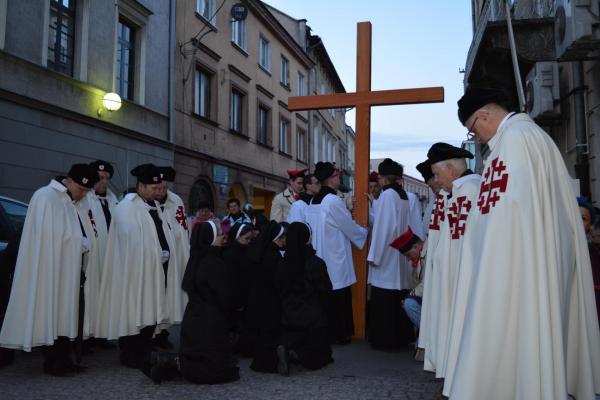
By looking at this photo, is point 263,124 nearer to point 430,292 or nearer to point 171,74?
point 171,74

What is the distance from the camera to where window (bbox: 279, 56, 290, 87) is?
86.1 feet

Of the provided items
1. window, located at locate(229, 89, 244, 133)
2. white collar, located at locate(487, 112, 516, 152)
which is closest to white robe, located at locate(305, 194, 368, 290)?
white collar, located at locate(487, 112, 516, 152)

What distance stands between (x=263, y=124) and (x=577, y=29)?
17912mm

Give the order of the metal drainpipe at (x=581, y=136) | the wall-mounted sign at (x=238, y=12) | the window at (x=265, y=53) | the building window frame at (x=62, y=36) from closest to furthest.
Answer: the metal drainpipe at (x=581, y=136), the building window frame at (x=62, y=36), the wall-mounted sign at (x=238, y=12), the window at (x=265, y=53)

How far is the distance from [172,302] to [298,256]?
159cm

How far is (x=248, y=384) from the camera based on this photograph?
4.93 m

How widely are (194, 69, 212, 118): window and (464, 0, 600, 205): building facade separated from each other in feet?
31.5

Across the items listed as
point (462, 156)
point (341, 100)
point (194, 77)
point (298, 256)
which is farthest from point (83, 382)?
point (194, 77)

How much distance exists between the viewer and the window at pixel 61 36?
11719 millimetres

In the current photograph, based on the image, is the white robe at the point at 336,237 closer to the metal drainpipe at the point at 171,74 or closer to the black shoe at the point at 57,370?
the black shoe at the point at 57,370

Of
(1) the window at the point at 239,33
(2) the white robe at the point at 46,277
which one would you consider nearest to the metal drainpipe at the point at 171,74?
(1) the window at the point at 239,33

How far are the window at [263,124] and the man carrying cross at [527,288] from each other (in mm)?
20217

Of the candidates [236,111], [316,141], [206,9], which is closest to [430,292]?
[206,9]

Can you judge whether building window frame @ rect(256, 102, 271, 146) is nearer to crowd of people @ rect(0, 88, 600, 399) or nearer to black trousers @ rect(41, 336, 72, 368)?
crowd of people @ rect(0, 88, 600, 399)
